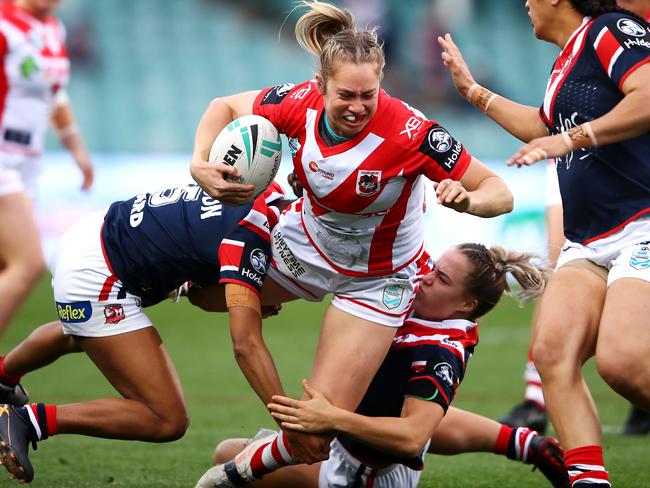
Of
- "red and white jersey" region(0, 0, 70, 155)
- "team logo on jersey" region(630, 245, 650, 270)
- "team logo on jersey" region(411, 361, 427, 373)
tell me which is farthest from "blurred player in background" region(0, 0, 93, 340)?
"team logo on jersey" region(630, 245, 650, 270)

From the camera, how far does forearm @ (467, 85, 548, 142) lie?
4.93 metres

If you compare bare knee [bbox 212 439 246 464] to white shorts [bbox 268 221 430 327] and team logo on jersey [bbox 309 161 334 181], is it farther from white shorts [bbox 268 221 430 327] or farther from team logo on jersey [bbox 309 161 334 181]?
team logo on jersey [bbox 309 161 334 181]

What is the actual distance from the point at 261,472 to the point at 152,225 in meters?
1.32

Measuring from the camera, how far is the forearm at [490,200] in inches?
163

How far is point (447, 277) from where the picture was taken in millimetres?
4992

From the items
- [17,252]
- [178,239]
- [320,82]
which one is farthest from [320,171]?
[17,252]

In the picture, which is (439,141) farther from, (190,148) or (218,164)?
(190,148)

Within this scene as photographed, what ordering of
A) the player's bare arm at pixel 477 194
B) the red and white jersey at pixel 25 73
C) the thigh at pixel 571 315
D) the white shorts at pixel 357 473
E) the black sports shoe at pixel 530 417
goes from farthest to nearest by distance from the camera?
1. the red and white jersey at pixel 25 73
2. the black sports shoe at pixel 530 417
3. the white shorts at pixel 357 473
4. the thigh at pixel 571 315
5. the player's bare arm at pixel 477 194

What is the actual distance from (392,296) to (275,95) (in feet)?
3.56

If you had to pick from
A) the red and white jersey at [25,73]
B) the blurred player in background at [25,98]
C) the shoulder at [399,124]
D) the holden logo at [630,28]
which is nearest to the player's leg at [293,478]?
the shoulder at [399,124]

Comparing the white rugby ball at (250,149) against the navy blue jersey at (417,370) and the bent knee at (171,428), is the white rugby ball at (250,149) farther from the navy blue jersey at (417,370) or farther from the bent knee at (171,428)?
the bent knee at (171,428)

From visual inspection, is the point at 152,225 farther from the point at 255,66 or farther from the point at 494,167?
the point at 255,66

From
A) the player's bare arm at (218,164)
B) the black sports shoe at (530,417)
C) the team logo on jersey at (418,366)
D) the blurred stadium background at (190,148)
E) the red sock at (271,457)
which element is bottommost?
the blurred stadium background at (190,148)

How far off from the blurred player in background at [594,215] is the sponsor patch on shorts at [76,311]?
2140mm
